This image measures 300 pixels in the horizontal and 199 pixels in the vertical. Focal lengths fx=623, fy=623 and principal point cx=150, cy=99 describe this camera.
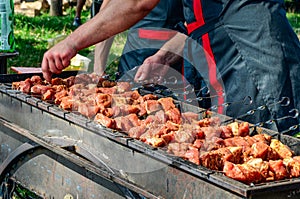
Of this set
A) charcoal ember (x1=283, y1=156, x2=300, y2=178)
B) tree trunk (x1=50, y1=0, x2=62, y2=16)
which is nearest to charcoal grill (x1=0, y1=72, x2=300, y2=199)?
charcoal ember (x1=283, y1=156, x2=300, y2=178)

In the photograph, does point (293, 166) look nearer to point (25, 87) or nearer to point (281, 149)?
point (281, 149)

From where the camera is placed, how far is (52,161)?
12.4 ft

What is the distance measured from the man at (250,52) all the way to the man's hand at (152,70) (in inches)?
26.6

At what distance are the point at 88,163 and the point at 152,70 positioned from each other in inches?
67.8

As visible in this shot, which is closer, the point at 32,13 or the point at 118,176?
the point at 118,176

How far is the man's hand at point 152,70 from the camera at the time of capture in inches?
186

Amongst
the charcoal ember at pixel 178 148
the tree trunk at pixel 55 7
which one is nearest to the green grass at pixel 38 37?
the tree trunk at pixel 55 7

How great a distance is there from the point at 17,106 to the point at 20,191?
1375 millimetres

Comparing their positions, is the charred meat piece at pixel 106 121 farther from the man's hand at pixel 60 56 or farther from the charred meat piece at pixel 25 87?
the charred meat piece at pixel 25 87

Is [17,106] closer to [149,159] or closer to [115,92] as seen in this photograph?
[115,92]

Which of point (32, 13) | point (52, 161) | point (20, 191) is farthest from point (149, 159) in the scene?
point (32, 13)

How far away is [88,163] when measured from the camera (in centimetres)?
321

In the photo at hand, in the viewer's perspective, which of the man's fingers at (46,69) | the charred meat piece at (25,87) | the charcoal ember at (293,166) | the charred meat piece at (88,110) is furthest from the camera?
the charred meat piece at (25,87)

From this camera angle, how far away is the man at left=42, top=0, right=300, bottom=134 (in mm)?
3986
